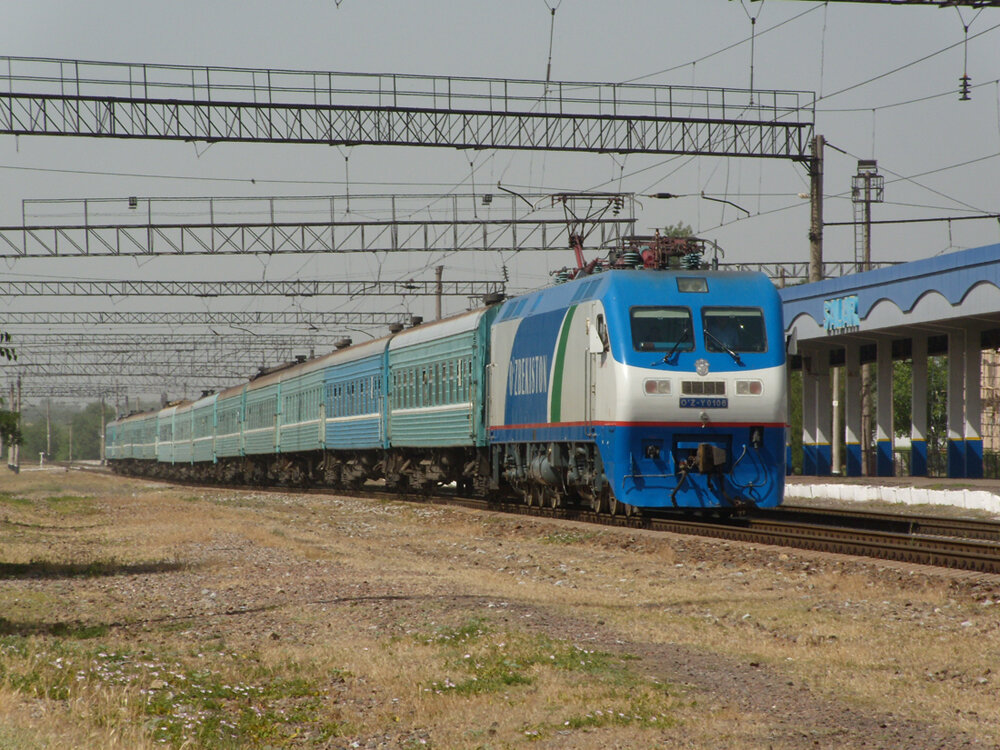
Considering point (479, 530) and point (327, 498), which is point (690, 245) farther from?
point (327, 498)

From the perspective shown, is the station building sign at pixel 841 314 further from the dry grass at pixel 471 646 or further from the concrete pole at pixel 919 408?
the dry grass at pixel 471 646

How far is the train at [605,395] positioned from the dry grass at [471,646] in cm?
167

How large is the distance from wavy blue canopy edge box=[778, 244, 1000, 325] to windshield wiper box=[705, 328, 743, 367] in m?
15.4

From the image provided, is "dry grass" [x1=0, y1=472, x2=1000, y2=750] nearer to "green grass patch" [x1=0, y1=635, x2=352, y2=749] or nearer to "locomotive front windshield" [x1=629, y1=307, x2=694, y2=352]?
"green grass patch" [x1=0, y1=635, x2=352, y2=749]

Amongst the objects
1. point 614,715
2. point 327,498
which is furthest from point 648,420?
point 327,498

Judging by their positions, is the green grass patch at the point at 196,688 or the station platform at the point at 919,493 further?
the station platform at the point at 919,493

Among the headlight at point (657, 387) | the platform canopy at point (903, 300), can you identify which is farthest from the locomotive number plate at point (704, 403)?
the platform canopy at point (903, 300)

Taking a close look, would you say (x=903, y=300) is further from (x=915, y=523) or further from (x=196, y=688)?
(x=196, y=688)

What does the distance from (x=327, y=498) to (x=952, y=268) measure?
17.2 m

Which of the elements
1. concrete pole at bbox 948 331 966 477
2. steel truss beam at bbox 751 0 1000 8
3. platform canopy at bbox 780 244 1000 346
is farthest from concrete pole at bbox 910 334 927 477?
steel truss beam at bbox 751 0 1000 8

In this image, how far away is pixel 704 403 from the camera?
1780cm

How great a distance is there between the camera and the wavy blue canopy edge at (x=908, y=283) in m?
31.6

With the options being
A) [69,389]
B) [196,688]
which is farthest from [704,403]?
[69,389]

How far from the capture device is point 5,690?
761 centimetres
